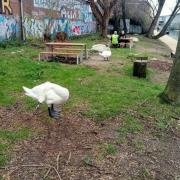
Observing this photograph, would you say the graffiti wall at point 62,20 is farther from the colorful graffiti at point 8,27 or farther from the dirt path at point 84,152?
the dirt path at point 84,152

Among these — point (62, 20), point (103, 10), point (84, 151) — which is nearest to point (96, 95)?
point (84, 151)

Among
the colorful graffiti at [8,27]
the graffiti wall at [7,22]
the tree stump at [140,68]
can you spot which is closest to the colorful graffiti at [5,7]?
the graffiti wall at [7,22]

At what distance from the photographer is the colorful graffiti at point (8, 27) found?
59.6 ft

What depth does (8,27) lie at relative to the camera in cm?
1870

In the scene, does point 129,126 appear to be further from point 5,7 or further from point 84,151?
point 5,7

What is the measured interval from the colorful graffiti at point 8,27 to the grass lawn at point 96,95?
6204mm

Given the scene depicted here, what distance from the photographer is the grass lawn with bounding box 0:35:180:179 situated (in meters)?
6.44

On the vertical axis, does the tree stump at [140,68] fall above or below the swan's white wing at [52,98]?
below

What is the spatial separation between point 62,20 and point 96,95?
19269 millimetres

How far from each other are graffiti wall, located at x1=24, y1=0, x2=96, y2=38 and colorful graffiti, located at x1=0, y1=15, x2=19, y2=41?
1098mm

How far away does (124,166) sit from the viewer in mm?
4984

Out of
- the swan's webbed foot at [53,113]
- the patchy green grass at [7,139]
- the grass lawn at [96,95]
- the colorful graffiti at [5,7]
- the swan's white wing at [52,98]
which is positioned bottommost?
the grass lawn at [96,95]

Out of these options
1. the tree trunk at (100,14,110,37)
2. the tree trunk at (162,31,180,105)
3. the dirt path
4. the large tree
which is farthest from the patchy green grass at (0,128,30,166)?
the tree trunk at (100,14,110,37)

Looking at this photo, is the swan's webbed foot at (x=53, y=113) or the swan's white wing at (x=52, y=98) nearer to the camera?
the swan's white wing at (x=52, y=98)
